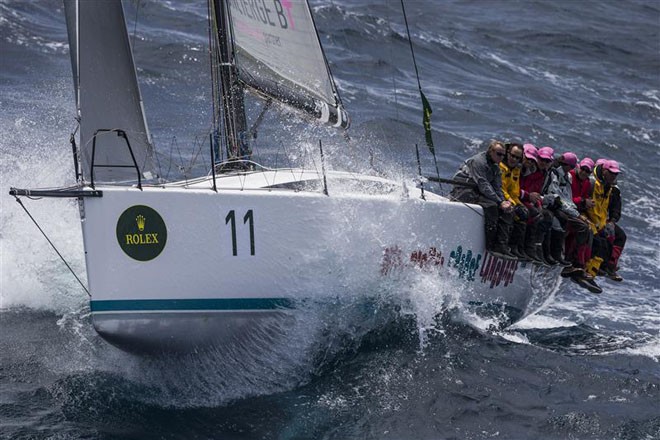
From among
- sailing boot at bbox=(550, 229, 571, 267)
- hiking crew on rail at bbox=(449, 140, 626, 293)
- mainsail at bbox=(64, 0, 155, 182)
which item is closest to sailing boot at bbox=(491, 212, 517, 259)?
hiking crew on rail at bbox=(449, 140, 626, 293)

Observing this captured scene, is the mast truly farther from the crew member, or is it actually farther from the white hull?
the crew member

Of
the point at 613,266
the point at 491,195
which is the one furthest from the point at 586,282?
the point at 491,195

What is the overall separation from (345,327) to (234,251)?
4.20 feet

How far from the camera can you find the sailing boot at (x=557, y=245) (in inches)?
402

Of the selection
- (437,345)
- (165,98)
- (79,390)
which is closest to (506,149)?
(437,345)

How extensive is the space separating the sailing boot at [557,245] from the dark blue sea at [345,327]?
82 cm

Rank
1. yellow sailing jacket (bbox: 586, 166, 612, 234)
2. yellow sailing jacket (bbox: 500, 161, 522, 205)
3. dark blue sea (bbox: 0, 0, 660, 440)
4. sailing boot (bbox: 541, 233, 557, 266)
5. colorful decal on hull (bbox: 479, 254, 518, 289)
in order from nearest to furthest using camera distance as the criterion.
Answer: dark blue sea (bbox: 0, 0, 660, 440) → colorful decal on hull (bbox: 479, 254, 518, 289) → yellow sailing jacket (bbox: 500, 161, 522, 205) → sailing boot (bbox: 541, 233, 557, 266) → yellow sailing jacket (bbox: 586, 166, 612, 234)

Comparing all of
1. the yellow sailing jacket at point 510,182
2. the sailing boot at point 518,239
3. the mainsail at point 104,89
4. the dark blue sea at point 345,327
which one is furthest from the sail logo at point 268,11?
the sailing boot at point 518,239

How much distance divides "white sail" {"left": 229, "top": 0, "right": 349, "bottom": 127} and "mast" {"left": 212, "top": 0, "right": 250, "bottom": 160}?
8cm

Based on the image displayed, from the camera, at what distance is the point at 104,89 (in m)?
8.22

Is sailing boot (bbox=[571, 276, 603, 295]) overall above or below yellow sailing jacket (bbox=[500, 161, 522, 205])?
below

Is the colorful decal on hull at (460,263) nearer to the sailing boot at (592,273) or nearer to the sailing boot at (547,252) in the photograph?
the sailing boot at (547,252)

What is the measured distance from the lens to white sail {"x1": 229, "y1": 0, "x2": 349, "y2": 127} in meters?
9.09

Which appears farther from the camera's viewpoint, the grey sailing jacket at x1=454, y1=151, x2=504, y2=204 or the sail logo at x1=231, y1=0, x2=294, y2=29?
the grey sailing jacket at x1=454, y1=151, x2=504, y2=204
